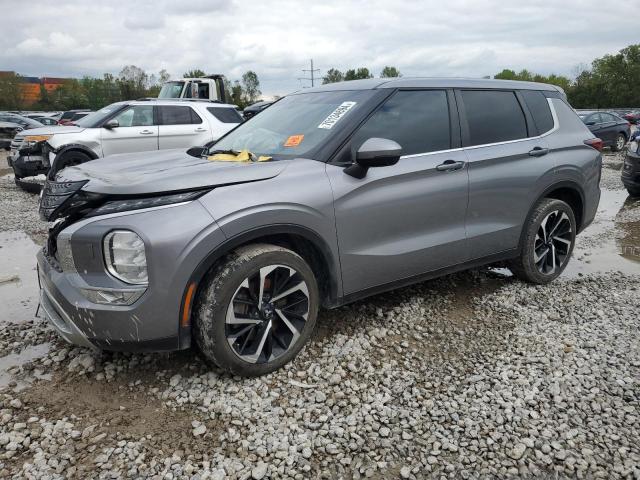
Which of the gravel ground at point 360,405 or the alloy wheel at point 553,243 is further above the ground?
the alloy wheel at point 553,243

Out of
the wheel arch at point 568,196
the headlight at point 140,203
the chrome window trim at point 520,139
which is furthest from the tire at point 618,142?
the headlight at point 140,203

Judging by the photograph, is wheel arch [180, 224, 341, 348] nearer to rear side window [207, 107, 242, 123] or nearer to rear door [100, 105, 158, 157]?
rear door [100, 105, 158, 157]

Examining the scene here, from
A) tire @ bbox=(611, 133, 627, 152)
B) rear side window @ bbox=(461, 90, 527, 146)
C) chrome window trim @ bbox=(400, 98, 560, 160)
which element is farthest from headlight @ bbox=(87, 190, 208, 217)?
tire @ bbox=(611, 133, 627, 152)

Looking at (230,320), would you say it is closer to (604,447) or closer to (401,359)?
(401,359)

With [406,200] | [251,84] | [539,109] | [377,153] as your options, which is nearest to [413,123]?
[406,200]

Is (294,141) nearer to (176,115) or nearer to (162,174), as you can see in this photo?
(162,174)

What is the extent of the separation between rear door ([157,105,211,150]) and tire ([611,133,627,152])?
1601cm

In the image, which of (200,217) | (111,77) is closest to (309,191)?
(200,217)

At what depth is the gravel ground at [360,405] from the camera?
8.25ft

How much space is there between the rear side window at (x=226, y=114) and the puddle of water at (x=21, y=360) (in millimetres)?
A: 8543

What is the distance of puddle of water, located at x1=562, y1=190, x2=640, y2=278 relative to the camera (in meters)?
5.74

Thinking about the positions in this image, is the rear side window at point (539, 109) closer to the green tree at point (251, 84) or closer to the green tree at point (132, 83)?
the green tree at point (132, 83)

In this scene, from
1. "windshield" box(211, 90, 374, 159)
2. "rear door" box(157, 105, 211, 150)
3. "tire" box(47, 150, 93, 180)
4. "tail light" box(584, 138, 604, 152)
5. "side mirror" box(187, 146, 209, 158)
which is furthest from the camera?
"rear door" box(157, 105, 211, 150)

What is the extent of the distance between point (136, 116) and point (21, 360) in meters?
8.01
